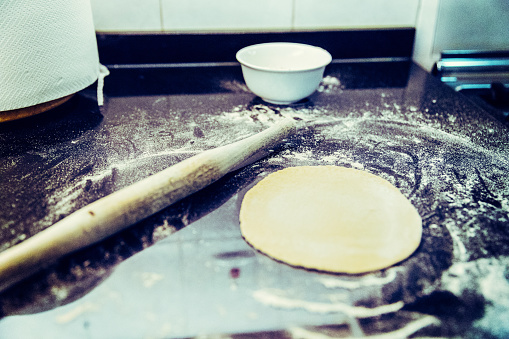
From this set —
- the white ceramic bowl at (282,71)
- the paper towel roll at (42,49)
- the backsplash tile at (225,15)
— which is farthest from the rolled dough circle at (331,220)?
the backsplash tile at (225,15)

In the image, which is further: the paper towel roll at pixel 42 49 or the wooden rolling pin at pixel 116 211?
the paper towel roll at pixel 42 49

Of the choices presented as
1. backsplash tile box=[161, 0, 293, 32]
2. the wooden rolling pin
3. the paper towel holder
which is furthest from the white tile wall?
the wooden rolling pin

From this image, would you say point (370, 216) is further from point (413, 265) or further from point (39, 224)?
point (39, 224)

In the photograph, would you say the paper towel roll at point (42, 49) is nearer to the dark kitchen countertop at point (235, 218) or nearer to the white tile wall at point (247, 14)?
the dark kitchen countertop at point (235, 218)

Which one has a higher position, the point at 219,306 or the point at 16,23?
the point at 16,23

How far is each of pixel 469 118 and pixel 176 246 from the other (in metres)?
0.75

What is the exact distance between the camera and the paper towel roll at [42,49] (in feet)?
2.27

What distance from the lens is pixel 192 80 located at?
1.07 metres

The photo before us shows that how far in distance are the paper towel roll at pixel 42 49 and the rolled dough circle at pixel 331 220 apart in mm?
479

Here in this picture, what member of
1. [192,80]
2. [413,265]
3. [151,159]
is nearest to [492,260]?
[413,265]

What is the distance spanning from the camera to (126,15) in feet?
3.55

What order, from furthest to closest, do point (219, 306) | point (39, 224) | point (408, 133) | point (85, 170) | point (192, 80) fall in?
point (192, 80), point (408, 133), point (85, 170), point (39, 224), point (219, 306)

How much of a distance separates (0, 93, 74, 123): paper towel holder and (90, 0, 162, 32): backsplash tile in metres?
0.33

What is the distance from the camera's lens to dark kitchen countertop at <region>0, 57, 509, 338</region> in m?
0.43
